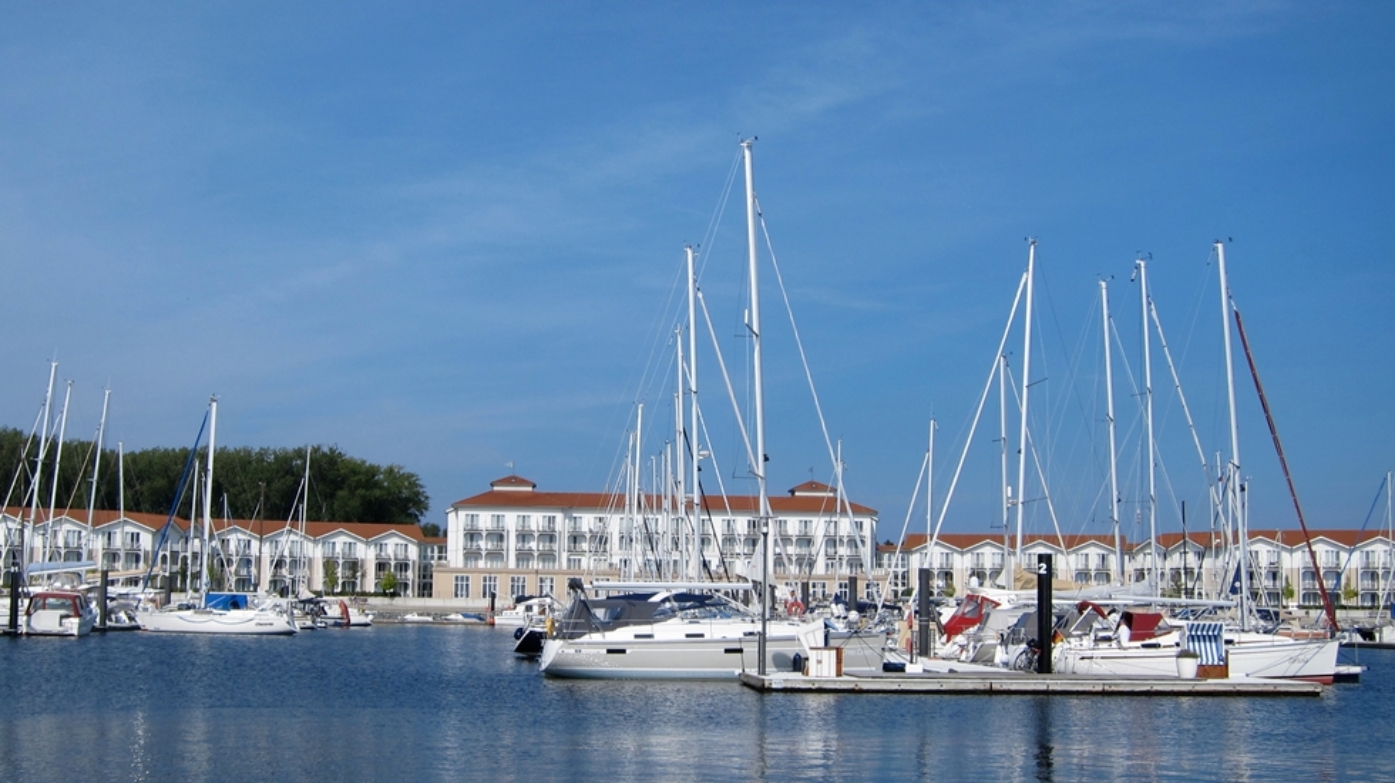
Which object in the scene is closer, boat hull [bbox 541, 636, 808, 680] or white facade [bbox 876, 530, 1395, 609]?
boat hull [bbox 541, 636, 808, 680]

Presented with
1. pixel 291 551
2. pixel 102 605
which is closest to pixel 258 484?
pixel 291 551

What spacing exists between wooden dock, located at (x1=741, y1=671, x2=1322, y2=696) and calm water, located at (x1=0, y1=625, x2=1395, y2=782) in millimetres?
451

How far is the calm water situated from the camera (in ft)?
80.5

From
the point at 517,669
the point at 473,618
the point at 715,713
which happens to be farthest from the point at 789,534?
the point at 715,713

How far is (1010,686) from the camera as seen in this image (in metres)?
36.4

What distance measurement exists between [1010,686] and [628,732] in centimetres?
1155

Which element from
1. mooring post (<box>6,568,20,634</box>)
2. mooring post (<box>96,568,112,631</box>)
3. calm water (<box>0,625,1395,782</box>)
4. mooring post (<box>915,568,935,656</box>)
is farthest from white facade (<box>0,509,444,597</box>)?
calm water (<box>0,625,1395,782</box>)

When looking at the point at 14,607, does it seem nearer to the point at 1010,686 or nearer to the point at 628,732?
the point at 628,732

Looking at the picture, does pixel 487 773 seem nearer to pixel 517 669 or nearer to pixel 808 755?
pixel 808 755

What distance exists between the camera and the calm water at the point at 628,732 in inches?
966

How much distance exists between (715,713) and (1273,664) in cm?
1787

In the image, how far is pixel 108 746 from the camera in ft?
87.9

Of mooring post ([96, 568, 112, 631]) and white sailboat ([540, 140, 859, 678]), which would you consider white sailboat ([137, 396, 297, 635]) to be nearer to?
mooring post ([96, 568, 112, 631])

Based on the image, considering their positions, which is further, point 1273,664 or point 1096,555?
point 1096,555
